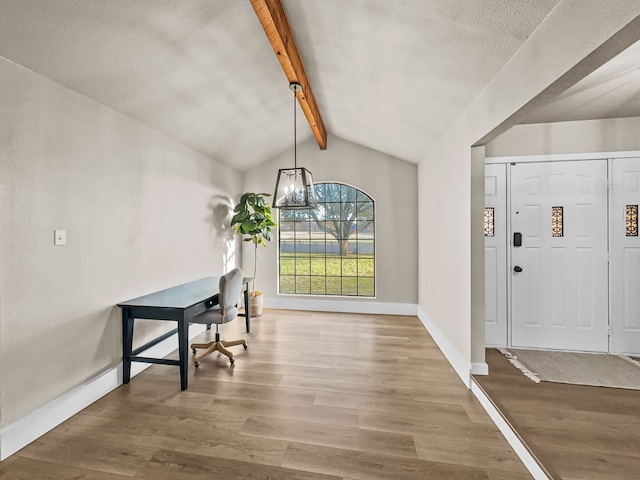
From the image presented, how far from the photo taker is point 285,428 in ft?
6.52

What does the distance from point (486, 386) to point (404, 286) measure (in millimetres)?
2469

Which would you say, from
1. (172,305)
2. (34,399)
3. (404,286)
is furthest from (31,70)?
(404,286)

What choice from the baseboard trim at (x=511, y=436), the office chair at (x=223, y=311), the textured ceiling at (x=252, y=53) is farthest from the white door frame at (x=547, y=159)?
the office chair at (x=223, y=311)

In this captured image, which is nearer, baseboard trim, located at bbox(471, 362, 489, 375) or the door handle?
baseboard trim, located at bbox(471, 362, 489, 375)

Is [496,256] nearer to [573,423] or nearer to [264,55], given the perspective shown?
[573,423]

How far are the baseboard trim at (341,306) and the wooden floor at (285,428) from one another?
1.67 meters

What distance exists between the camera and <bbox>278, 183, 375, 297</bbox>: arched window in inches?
198

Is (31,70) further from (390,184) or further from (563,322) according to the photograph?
(563,322)

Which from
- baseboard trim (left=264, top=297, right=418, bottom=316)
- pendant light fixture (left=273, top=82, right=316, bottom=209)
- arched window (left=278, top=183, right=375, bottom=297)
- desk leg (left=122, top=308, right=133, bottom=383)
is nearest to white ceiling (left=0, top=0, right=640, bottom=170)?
pendant light fixture (left=273, top=82, right=316, bottom=209)

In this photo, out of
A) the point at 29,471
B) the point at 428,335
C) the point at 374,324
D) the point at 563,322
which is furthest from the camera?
the point at 374,324

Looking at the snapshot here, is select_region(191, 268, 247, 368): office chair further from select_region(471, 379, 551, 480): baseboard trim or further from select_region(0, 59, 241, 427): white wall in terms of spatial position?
select_region(471, 379, 551, 480): baseboard trim

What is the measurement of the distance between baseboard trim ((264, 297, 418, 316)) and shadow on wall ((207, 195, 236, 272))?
101 centimetres

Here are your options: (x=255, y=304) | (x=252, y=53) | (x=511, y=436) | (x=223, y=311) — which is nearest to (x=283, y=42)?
(x=252, y=53)

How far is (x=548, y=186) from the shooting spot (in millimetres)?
3031
